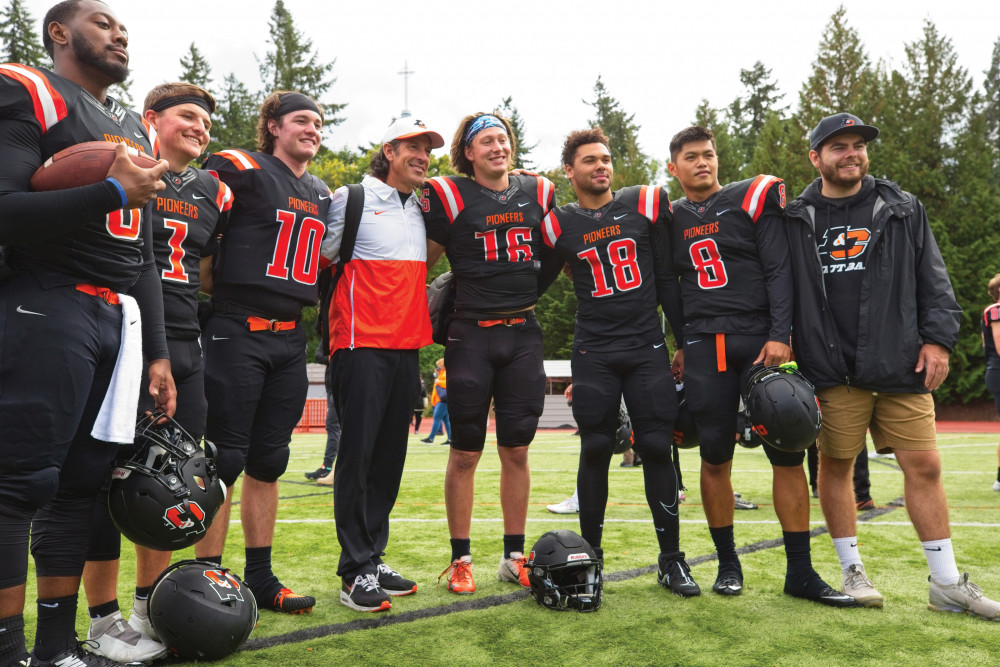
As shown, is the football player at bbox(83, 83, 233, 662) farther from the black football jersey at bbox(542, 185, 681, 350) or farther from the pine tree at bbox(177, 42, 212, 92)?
the pine tree at bbox(177, 42, 212, 92)

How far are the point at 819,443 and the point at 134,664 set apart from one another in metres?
3.33

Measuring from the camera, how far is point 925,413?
3.72 meters

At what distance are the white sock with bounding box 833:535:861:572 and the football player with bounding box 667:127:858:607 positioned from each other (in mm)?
162

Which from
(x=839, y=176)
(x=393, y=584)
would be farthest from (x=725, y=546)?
(x=839, y=176)

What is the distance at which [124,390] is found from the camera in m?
2.65

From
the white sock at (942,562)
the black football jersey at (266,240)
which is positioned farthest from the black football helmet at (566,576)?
the black football jersey at (266,240)

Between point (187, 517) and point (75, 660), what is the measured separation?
2.02 ft

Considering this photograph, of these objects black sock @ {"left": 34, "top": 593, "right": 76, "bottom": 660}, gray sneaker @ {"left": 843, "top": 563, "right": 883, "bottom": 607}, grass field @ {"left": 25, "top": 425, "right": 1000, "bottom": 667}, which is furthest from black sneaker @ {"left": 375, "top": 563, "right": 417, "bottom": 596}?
gray sneaker @ {"left": 843, "top": 563, "right": 883, "bottom": 607}

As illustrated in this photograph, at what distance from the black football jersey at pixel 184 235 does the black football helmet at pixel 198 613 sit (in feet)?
3.56

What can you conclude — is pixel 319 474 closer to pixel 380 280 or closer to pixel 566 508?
pixel 566 508

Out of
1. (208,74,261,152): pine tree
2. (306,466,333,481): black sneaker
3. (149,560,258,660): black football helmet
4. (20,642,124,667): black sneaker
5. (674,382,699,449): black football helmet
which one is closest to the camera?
(20,642,124,667): black sneaker

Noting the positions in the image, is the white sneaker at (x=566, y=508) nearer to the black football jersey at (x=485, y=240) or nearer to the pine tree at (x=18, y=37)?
the black football jersey at (x=485, y=240)

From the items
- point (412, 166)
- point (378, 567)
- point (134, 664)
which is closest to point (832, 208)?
point (412, 166)

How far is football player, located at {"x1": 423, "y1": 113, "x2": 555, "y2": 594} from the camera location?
4113mm
